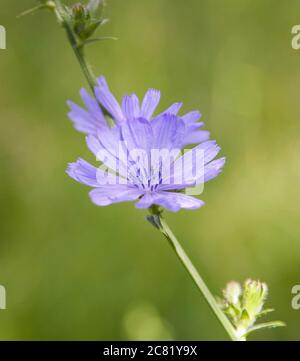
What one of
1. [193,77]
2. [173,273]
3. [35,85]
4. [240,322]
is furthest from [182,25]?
[240,322]

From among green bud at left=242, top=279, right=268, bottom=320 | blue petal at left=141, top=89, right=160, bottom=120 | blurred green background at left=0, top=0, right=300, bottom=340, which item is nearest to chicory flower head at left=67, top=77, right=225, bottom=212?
blue petal at left=141, top=89, right=160, bottom=120

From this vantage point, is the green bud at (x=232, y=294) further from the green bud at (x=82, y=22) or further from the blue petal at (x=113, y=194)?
the green bud at (x=82, y=22)

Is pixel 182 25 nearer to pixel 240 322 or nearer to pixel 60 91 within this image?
pixel 60 91

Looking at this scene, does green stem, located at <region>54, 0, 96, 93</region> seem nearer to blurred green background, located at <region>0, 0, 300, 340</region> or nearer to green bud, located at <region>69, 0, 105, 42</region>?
green bud, located at <region>69, 0, 105, 42</region>

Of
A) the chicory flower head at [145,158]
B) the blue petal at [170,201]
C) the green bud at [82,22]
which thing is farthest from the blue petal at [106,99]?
the blue petal at [170,201]

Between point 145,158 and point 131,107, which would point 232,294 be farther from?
point 131,107

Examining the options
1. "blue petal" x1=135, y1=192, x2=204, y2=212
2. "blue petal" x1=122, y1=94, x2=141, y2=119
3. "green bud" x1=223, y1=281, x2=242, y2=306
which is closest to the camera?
"blue petal" x1=135, y1=192, x2=204, y2=212
